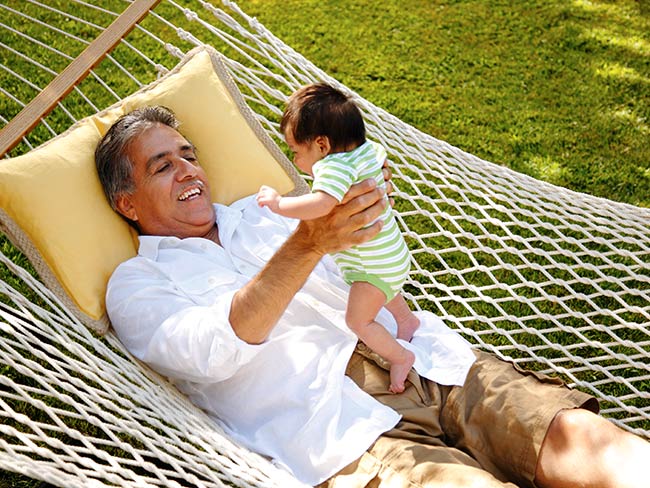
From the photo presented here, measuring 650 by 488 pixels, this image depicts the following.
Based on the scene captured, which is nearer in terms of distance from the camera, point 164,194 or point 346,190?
point 346,190

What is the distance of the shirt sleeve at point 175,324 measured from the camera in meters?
1.88

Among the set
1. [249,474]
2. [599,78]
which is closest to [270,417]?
[249,474]

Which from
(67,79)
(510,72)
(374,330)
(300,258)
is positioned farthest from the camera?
(510,72)

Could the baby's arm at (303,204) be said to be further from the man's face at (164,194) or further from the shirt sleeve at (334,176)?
the man's face at (164,194)

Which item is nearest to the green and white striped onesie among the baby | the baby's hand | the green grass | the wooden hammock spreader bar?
the baby

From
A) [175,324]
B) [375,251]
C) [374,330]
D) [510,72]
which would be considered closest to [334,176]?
[375,251]

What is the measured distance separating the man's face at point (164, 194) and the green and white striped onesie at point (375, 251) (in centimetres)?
50

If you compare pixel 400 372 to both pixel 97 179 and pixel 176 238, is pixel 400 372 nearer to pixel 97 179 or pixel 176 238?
pixel 176 238

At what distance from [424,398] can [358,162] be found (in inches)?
25.1

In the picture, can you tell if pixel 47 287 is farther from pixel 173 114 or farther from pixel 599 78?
pixel 599 78

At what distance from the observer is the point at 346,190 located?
5.95ft

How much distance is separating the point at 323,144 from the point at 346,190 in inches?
4.7

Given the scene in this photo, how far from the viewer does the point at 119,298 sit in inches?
82.0

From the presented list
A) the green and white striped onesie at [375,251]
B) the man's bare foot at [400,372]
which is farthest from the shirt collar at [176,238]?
the man's bare foot at [400,372]
